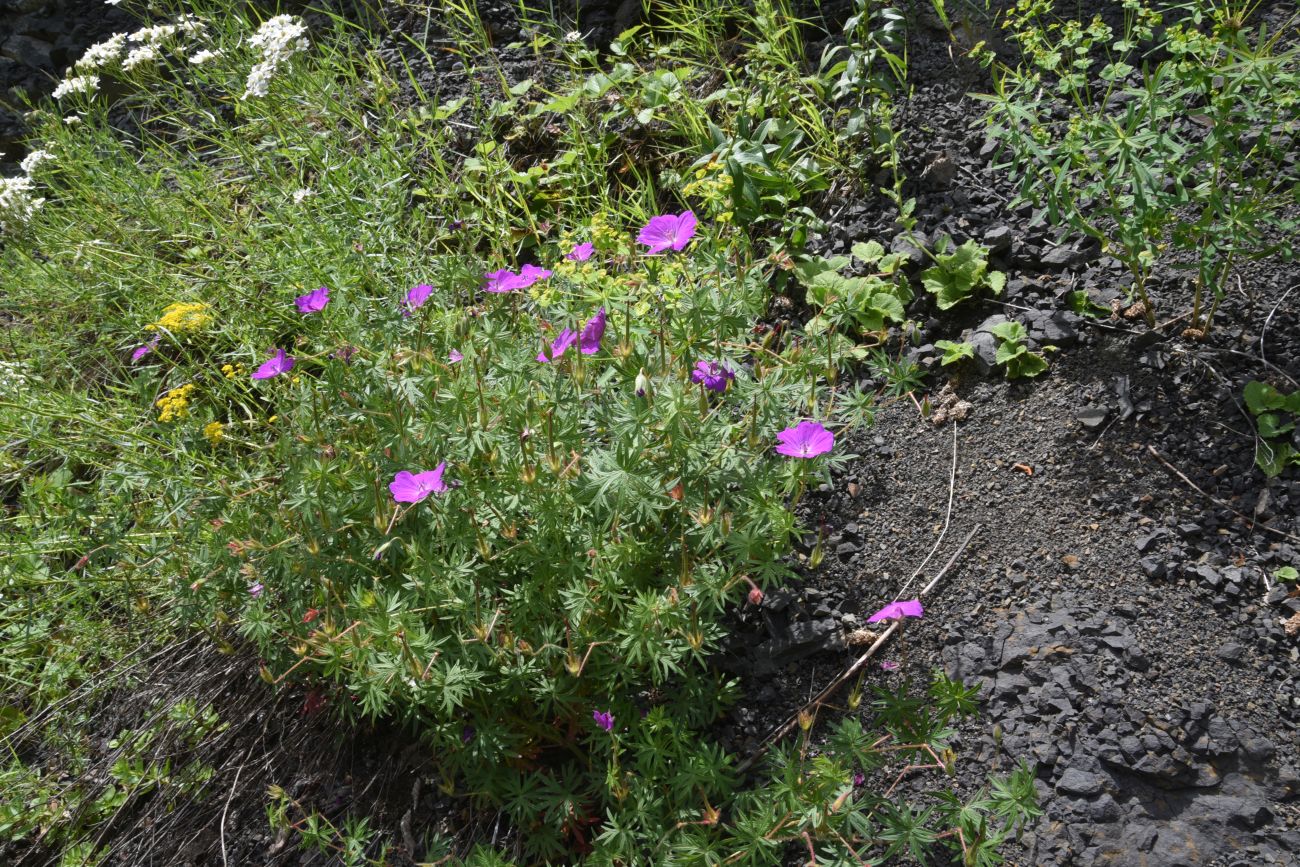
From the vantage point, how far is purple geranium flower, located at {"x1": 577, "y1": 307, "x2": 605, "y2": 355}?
2.03 metres

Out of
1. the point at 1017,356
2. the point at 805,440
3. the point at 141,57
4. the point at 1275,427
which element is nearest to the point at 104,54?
the point at 141,57

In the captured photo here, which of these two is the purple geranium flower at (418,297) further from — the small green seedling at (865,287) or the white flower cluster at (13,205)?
the white flower cluster at (13,205)

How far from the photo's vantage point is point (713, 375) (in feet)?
6.82

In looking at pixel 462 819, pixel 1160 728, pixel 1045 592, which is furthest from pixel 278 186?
pixel 1160 728

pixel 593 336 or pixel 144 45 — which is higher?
pixel 144 45

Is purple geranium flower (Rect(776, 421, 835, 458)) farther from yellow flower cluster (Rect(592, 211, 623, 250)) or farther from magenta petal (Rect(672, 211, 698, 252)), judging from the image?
yellow flower cluster (Rect(592, 211, 623, 250))

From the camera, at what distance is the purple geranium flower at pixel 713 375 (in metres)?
2.09

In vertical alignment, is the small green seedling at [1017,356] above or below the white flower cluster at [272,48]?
below

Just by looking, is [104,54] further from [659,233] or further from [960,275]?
[960,275]

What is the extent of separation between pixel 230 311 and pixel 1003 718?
2527 millimetres

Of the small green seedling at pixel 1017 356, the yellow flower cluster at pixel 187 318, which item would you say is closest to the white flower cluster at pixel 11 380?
the yellow flower cluster at pixel 187 318

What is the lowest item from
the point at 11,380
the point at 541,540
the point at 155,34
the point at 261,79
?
the point at 541,540

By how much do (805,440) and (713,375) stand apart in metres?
0.32

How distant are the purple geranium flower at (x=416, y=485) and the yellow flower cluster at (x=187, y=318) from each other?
1354 mm
